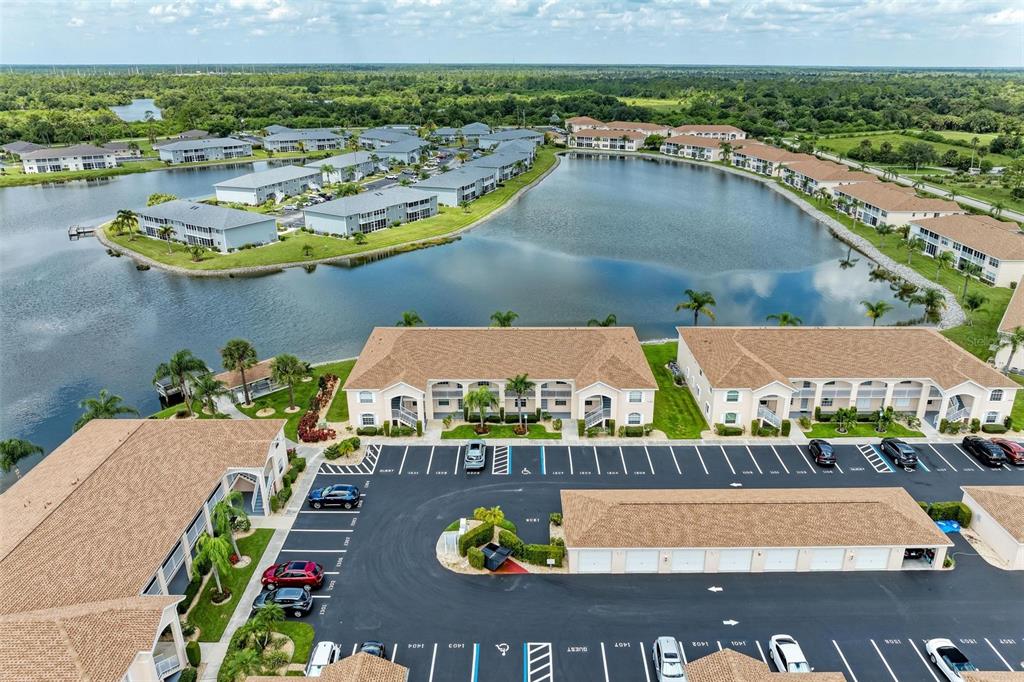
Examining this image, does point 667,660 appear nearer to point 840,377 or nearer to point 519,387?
point 519,387

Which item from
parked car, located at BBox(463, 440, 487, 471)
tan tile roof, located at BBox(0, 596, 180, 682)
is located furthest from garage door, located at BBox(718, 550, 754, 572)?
tan tile roof, located at BBox(0, 596, 180, 682)

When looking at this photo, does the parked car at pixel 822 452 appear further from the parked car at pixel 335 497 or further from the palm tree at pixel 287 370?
the palm tree at pixel 287 370


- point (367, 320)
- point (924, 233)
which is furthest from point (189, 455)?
point (924, 233)

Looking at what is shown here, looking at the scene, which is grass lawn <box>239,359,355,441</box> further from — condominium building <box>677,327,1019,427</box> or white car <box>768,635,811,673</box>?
white car <box>768,635,811,673</box>

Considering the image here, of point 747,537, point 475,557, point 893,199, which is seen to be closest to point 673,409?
point 747,537

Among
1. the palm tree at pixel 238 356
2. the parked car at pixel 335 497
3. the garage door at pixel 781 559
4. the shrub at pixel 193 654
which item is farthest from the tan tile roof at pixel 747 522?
the palm tree at pixel 238 356

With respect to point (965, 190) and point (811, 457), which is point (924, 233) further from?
point (811, 457)
